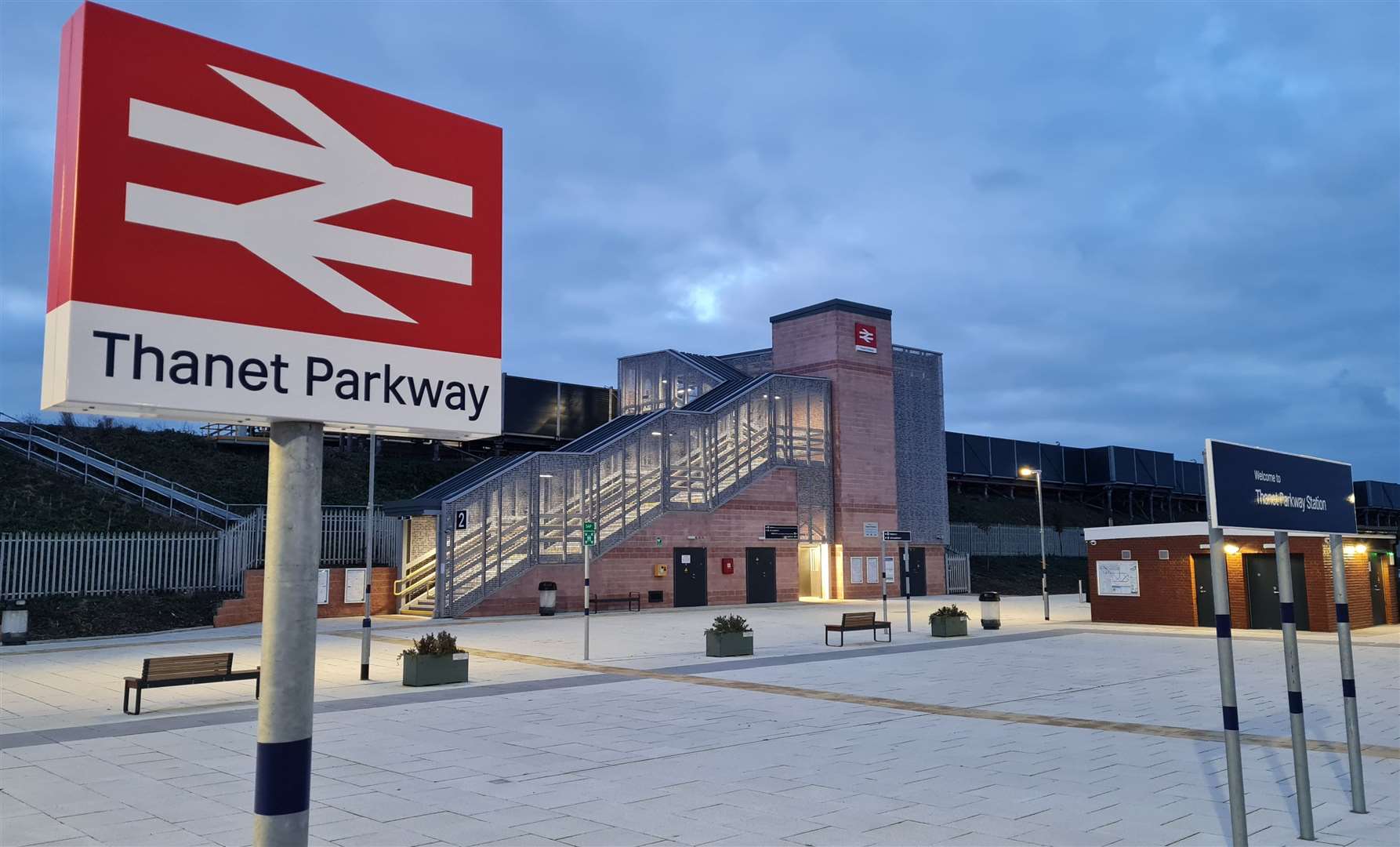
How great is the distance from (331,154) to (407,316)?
2.65 feet

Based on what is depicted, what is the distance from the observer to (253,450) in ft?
158

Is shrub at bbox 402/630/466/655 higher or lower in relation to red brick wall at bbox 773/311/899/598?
lower

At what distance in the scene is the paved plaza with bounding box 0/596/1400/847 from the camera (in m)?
8.30

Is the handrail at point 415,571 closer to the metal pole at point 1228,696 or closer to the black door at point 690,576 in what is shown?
the black door at point 690,576

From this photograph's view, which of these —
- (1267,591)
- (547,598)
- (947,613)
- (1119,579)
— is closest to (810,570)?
(547,598)

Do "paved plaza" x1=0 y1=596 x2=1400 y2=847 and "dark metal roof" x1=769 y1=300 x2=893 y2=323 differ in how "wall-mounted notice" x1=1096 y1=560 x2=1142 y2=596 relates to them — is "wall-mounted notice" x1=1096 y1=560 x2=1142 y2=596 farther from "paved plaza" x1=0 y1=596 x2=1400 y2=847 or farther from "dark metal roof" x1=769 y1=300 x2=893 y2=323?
"dark metal roof" x1=769 y1=300 x2=893 y2=323

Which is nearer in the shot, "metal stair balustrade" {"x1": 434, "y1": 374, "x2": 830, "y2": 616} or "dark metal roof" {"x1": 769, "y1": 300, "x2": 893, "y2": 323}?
"metal stair balustrade" {"x1": 434, "y1": 374, "x2": 830, "y2": 616}

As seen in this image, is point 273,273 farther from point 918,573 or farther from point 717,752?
point 918,573

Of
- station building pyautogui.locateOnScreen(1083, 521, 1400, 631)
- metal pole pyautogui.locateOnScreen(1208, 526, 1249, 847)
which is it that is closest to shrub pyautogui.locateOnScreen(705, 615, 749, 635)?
metal pole pyautogui.locateOnScreen(1208, 526, 1249, 847)

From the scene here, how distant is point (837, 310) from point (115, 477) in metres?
32.8

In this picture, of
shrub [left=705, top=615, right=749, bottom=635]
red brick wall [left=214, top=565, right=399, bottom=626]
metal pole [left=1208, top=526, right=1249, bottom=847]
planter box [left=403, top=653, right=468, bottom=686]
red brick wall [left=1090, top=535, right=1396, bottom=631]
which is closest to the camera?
metal pole [left=1208, top=526, right=1249, bottom=847]

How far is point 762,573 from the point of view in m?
44.7

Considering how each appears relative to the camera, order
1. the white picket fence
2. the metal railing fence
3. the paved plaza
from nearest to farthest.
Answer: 1. the paved plaza
2. the white picket fence
3. the metal railing fence

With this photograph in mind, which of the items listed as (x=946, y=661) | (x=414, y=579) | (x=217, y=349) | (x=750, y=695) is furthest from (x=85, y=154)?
(x=414, y=579)
